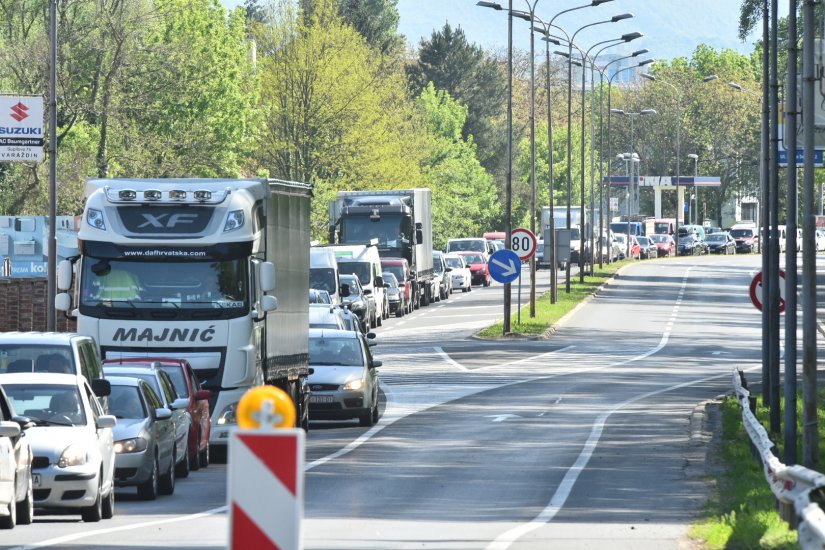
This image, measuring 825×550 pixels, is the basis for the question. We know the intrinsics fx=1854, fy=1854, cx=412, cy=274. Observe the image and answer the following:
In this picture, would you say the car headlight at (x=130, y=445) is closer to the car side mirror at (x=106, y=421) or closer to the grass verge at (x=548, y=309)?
the car side mirror at (x=106, y=421)

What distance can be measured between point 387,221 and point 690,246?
66653mm

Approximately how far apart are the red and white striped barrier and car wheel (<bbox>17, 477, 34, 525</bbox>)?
9.15m

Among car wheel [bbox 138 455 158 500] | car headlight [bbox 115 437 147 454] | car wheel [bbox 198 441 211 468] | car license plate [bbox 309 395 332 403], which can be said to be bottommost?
car wheel [bbox 198 441 211 468]

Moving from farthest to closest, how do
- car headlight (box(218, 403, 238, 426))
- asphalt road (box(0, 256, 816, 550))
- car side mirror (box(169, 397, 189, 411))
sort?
1. car headlight (box(218, 403, 238, 426))
2. car side mirror (box(169, 397, 189, 411))
3. asphalt road (box(0, 256, 816, 550))

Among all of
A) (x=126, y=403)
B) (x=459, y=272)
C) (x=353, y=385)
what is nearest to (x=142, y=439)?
(x=126, y=403)

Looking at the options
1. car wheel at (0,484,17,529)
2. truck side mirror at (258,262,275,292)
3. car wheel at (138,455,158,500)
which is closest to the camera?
car wheel at (0,484,17,529)

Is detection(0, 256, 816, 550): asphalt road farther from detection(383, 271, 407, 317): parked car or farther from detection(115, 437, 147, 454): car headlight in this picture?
detection(383, 271, 407, 317): parked car

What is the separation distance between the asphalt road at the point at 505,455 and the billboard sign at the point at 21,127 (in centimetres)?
709

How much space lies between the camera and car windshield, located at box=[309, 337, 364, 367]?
29609mm

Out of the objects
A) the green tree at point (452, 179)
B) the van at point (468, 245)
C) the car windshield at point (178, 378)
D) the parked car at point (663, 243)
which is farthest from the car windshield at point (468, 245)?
the car windshield at point (178, 378)

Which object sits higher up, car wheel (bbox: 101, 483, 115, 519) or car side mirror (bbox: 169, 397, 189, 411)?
car side mirror (bbox: 169, 397, 189, 411)

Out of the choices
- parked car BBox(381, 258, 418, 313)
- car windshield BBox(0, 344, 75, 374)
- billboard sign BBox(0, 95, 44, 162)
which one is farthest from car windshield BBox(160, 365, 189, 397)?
parked car BBox(381, 258, 418, 313)

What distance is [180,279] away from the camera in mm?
24062

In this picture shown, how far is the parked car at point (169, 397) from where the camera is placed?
20.8 metres
